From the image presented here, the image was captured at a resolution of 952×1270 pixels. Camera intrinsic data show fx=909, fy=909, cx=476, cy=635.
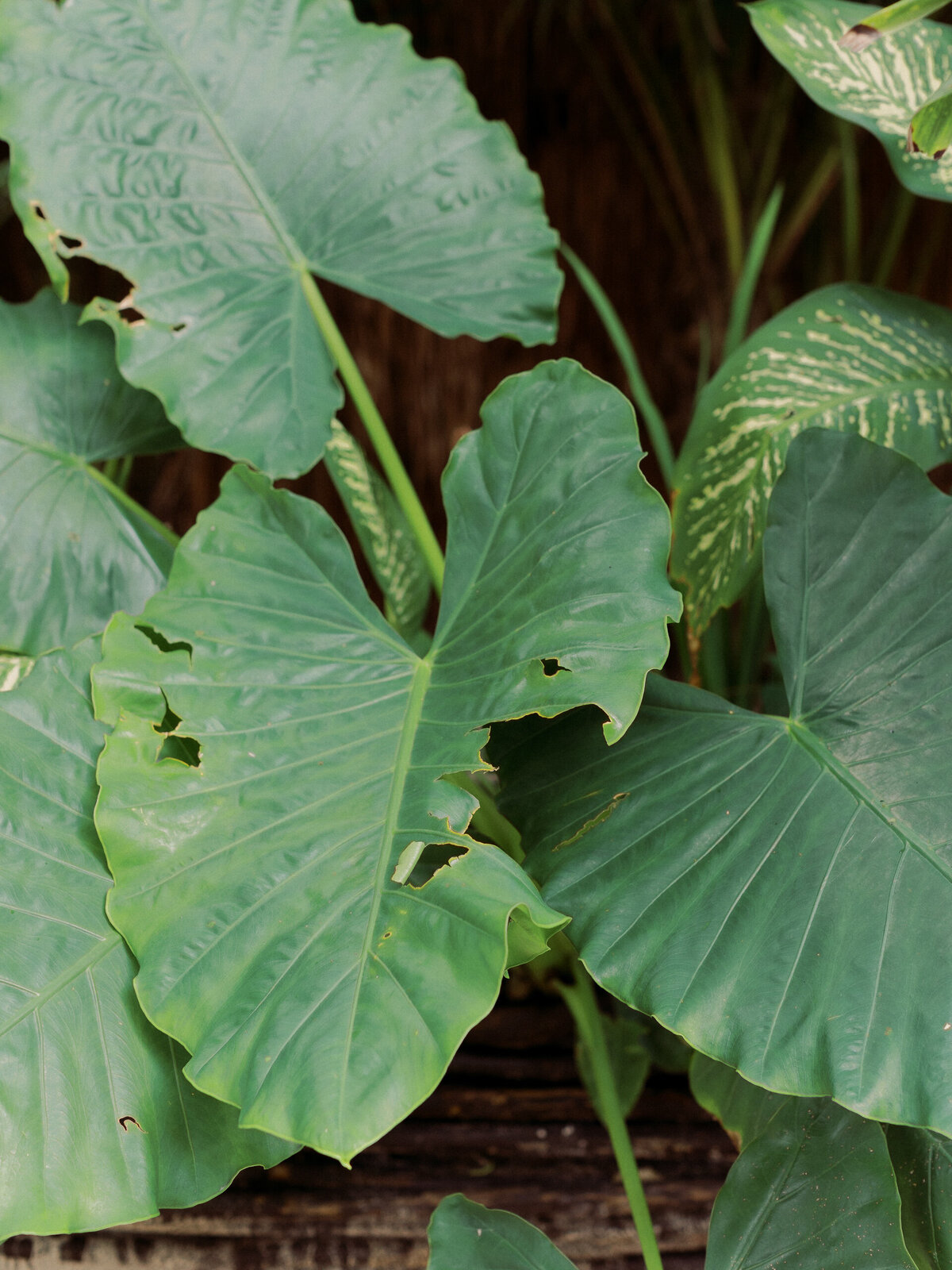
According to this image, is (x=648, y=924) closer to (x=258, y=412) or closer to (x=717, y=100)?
(x=258, y=412)

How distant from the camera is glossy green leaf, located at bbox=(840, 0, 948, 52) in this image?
0.68 metres

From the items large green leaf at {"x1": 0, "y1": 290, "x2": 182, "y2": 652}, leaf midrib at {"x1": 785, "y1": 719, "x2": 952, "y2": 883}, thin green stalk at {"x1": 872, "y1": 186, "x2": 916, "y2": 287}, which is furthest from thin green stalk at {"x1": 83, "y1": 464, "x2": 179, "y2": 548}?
thin green stalk at {"x1": 872, "y1": 186, "x2": 916, "y2": 287}

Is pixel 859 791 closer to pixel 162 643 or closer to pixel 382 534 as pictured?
pixel 162 643

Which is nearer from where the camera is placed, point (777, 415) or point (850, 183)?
point (777, 415)

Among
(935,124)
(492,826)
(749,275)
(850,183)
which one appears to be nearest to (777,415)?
(935,124)

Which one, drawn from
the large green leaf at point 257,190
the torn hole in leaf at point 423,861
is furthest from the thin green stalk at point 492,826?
the large green leaf at point 257,190

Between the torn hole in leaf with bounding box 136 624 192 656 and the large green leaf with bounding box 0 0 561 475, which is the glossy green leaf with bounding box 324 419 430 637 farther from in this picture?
the torn hole in leaf with bounding box 136 624 192 656

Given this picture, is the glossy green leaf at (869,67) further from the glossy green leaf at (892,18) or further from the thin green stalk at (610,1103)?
the thin green stalk at (610,1103)

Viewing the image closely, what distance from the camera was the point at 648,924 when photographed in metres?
0.67

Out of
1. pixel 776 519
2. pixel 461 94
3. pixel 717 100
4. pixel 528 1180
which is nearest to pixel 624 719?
pixel 776 519

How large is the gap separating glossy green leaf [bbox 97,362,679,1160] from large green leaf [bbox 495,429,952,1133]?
0.35 ft

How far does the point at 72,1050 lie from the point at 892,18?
96 centimetres

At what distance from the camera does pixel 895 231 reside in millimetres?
1957

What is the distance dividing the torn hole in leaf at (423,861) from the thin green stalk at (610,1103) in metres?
0.31
